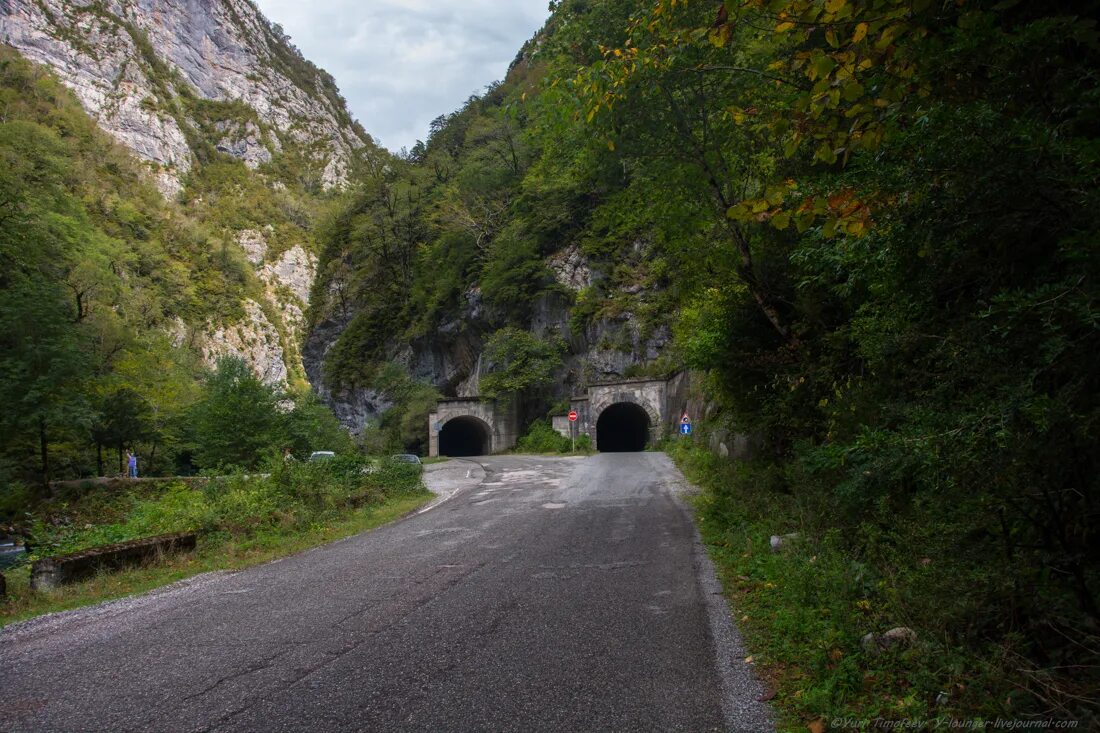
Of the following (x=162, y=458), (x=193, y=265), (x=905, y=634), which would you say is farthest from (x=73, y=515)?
(x=193, y=265)

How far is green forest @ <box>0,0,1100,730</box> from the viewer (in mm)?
2916

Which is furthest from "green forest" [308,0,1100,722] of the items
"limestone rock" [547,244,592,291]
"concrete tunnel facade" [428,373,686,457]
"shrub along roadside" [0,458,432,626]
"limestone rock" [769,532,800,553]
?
"limestone rock" [547,244,592,291]

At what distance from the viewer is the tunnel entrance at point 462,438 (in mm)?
40562

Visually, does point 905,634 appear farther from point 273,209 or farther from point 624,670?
point 273,209

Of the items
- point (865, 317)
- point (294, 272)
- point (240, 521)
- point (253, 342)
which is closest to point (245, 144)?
point (294, 272)

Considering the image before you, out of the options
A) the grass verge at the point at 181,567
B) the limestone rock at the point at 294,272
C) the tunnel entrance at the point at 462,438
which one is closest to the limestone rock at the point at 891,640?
the grass verge at the point at 181,567

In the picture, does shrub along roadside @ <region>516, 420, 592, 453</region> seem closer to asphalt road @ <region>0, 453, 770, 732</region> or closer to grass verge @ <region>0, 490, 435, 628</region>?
grass verge @ <region>0, 490, 435, 628</region>

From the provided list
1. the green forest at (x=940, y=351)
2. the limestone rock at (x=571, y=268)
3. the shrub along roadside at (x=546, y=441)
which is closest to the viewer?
the green forest at (x=940, y=351)

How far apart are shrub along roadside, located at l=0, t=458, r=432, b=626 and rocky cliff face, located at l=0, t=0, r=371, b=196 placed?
216ft

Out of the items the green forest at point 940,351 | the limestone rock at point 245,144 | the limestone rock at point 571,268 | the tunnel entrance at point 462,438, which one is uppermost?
the limestone rock at point 245,144

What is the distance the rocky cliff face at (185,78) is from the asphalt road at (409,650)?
73.7 meters

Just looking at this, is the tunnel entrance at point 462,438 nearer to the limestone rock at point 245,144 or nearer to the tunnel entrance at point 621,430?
the tunnel entrance at point 621,430

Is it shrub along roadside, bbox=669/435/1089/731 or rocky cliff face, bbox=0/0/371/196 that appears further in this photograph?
rocky cliff face, bbox=0/0/371/196

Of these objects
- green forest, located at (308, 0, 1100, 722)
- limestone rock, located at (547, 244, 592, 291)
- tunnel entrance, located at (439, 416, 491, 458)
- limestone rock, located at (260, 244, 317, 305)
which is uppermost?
limestone rock, located at (260, 244, 317, 305)
